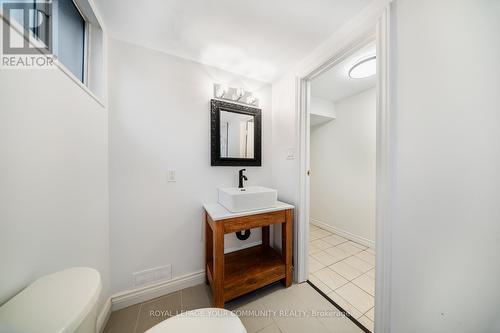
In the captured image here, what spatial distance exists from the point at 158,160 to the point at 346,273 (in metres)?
2.23

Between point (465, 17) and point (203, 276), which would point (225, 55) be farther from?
point (203, 276)

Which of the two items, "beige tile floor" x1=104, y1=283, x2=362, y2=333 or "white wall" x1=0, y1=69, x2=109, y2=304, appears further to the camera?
"beige tile floor" x1=104, y1=283, x2=362, y2=333

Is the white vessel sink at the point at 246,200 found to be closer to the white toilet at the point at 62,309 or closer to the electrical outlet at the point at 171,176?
the electrical outlet at the point at 171,176

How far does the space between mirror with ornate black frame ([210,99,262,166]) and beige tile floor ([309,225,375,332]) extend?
54.3 inches

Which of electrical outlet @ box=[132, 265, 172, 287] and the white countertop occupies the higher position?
the white countertop

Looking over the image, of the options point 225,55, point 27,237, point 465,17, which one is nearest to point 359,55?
point 465,17

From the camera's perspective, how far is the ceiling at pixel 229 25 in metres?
1.03

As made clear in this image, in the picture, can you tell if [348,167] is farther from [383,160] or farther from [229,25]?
[229,25]

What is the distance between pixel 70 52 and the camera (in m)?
0.94

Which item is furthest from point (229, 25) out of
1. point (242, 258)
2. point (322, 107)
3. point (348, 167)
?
Result: point (348, 167)

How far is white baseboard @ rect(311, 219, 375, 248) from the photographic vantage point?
2234 mm

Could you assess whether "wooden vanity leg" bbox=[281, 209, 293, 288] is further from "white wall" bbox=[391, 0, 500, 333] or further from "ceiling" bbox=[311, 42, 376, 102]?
"ceiling" bbox=[311, 42, 376, 102]

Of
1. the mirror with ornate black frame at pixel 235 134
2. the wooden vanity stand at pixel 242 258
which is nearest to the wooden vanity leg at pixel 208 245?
the wooden vanity stand at pixel 242 258

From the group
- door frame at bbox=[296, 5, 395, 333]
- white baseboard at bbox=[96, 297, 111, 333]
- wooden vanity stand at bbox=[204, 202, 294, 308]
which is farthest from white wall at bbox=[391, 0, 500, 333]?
white baseboard at bbox=[96, 297, 111, 333]
